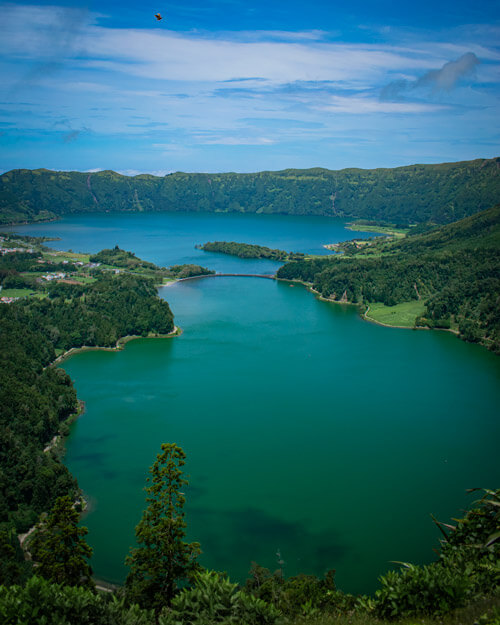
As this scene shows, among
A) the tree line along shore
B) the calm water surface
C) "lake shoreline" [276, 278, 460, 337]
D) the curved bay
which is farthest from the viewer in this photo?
the calm water surface

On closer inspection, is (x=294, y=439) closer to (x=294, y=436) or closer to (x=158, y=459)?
(x=294, y=436)

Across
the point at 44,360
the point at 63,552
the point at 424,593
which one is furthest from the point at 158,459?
the point at 44,360

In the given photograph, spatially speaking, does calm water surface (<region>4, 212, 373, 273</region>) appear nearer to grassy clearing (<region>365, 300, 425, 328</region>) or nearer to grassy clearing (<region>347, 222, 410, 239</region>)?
grassy clearing (<region>347, 222, 410, 239</region>)

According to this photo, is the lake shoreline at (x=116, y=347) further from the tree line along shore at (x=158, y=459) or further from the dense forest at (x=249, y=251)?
the dense forest at (x=249, y=251)

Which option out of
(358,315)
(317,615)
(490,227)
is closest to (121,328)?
(358,315)

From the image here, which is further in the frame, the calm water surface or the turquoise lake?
the calm water surface

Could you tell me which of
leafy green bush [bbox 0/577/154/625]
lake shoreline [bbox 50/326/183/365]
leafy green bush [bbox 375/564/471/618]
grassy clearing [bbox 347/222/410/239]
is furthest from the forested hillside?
grassy clearing [bbox 347/222/410/239]

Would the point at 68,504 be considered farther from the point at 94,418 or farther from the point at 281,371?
the point at 281,371

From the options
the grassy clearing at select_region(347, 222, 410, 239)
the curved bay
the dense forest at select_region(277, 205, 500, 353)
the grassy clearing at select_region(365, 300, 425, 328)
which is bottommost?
the curved bay
